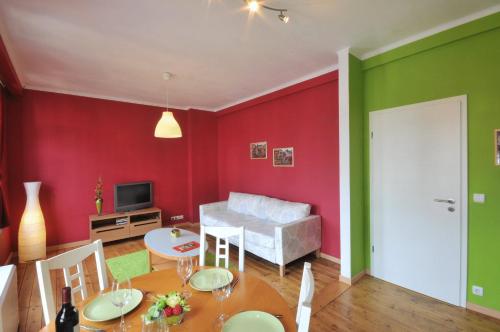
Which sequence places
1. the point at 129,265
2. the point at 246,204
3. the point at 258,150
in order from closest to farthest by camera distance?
the point at 129,265 → the point at 246,204 → the point at 258,150

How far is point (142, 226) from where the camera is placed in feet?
15.2

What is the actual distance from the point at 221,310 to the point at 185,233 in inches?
91.3

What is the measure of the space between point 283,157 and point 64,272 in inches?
132

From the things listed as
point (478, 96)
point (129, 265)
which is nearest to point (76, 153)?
point (129, 265)

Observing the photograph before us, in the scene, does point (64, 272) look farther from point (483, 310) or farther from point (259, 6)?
point (483, 310)

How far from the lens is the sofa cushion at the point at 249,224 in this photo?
330 centimetres

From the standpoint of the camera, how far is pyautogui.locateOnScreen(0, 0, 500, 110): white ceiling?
2055 millimetres

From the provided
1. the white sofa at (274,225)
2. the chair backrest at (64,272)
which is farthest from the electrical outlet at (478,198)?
the chair backrest at (64,272)

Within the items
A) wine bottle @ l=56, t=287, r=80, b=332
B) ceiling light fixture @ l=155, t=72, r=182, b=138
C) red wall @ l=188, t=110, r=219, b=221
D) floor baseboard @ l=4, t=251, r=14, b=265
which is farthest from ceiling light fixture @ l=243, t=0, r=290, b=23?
floor baseboard @ l=4, t=251, r=14, b=265

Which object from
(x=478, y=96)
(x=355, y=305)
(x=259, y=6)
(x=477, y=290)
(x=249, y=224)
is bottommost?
(x=355, y=305)

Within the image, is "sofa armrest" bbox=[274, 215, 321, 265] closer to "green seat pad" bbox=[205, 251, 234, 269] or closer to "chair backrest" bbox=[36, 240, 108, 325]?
"green seat pad" bbox=[205, 251, 234, 269]

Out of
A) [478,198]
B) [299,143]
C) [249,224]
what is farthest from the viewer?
[299,143]

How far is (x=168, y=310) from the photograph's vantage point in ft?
3.68

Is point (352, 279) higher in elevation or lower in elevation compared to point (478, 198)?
lower
